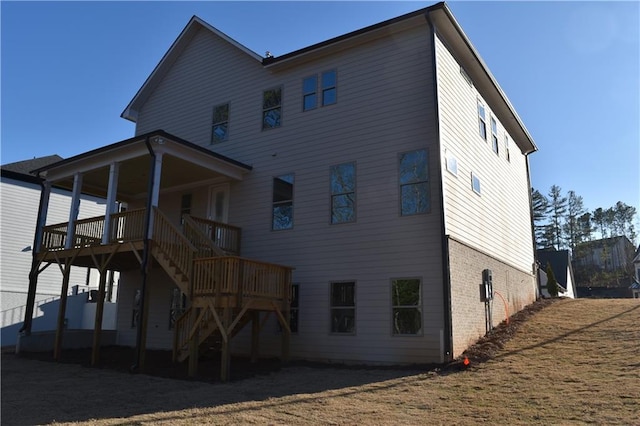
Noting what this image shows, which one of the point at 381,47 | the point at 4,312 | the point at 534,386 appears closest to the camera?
the point at 534,386

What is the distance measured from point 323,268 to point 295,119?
4.73m

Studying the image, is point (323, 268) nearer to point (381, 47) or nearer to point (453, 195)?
point (453, 195)

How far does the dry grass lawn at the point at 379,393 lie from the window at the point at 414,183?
3945mm

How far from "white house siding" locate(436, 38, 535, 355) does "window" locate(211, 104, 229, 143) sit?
7.38 m

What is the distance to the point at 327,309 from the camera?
1296cm

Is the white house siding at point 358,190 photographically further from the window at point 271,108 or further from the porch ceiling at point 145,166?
the porch ceiling at point 145,166

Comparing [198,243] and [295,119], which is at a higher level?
[295,119]

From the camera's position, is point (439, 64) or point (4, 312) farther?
point (4, 312)

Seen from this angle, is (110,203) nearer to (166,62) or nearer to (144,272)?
(144,272)

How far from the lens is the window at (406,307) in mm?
11703

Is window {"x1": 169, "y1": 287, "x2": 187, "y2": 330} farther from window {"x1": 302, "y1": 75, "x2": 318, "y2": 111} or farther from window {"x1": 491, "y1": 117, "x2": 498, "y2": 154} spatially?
window {"x1": 491, "y1": 117, "x2": 498, "y2": 154}

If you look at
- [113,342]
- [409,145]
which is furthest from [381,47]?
[113,342]

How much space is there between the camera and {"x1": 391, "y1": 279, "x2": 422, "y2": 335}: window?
1170cm

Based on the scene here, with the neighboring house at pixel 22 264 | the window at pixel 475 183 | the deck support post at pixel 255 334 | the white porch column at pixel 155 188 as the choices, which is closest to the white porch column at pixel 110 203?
the white porch column at pixel 155 188
